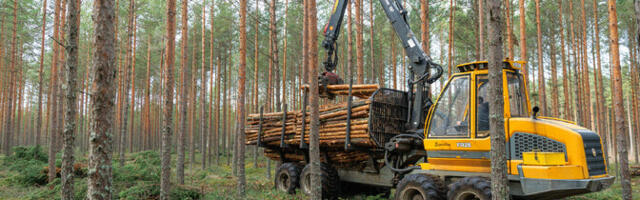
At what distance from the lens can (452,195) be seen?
6.06m

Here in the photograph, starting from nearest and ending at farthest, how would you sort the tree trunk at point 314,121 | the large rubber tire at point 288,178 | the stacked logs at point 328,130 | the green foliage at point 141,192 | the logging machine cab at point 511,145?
the logging machine cab at point 511,145 < the tree trunk at point 314,121 < the stacked logs at point 328,130 < the green foliage at point 141,192 < the large rubber tire at point 288,178

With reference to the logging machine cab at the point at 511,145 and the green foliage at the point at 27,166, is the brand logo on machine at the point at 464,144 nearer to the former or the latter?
the logging machine cab at the point at 511,145

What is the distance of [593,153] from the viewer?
5.47m

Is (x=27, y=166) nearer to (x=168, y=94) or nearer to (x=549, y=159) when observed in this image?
(x=168, y=94)

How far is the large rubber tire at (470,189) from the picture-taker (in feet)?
18.4

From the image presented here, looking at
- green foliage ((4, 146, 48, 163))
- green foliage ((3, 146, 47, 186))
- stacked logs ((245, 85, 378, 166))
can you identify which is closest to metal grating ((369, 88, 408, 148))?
stacked logs ((245, 85, 378, 166))

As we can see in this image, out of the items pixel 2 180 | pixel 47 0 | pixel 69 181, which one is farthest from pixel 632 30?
pixel 47 0

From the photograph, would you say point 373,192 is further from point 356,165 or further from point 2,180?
point 2,180

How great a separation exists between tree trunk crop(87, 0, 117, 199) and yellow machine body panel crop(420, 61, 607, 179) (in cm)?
510

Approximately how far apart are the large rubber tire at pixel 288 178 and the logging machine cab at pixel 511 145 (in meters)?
3.56

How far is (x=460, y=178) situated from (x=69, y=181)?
6841 mm

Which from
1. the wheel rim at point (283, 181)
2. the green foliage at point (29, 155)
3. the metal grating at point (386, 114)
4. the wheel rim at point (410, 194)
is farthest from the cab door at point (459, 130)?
the green foliage at point (29, 155)

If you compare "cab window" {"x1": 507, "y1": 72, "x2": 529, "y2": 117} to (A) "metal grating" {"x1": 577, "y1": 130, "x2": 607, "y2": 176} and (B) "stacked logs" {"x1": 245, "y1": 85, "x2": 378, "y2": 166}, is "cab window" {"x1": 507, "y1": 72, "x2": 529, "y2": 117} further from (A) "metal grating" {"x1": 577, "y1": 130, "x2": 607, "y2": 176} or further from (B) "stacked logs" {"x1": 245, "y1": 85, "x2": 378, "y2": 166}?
(B) "stacked logs" {"x1": 245, "y1": 85, "x2": 378, "y2": 166}

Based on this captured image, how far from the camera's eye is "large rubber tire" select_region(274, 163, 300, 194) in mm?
9609
